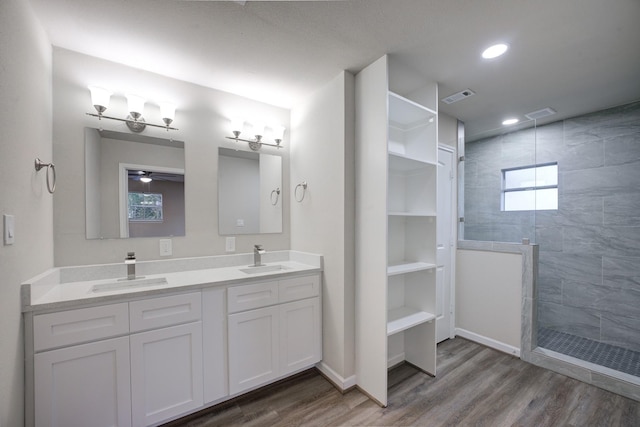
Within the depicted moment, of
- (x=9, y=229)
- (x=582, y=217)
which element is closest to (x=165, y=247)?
(x=9, y=229)

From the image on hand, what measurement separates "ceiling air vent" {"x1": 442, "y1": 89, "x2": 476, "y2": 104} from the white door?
19.4 inches

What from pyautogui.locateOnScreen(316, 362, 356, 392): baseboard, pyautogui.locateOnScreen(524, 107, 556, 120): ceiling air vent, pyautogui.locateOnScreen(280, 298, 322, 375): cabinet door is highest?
pyautogui.locateOnScreen(524, 107, 556, 120): ceiling air vent

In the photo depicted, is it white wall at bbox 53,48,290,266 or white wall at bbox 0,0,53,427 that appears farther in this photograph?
white wall at bbox 53,48,290,266

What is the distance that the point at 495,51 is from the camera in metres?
1.87

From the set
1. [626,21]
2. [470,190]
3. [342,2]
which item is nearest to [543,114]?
[470,190]

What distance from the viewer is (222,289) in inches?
74.8

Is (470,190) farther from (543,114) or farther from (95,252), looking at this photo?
(95,252)

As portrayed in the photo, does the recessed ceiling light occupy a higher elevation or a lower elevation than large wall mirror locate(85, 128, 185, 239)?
higher

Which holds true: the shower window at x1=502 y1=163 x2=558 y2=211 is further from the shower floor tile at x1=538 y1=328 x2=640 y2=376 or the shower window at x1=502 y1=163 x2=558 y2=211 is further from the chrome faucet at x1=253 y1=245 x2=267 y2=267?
the chrome faucet at x1=253 y1=245 x2=267 y2=267

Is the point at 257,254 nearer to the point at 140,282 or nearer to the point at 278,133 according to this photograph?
the point at 140,282

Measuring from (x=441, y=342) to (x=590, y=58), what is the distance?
111 inches

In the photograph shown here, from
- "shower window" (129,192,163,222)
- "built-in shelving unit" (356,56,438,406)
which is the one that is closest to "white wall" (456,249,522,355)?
"built-in shelving unit" (356,56,438,406)

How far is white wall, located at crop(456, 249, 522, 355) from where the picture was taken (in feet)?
8.78

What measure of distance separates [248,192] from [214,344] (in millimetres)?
1319
